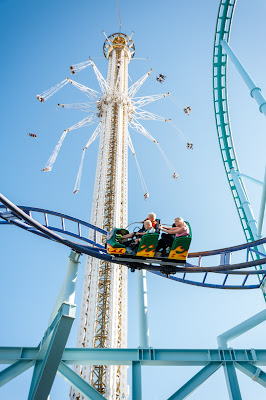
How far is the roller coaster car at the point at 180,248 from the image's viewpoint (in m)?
5.84

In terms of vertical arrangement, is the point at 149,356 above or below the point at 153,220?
below

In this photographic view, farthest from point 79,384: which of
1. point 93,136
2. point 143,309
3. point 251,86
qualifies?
point 93,136

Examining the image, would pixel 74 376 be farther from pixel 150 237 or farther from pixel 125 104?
pixel 125 104

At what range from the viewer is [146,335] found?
5773 mm

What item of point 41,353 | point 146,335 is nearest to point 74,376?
point 41,353

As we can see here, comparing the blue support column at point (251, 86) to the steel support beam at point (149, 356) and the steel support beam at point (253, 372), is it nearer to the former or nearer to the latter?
the steel support beam at point (149, 356)

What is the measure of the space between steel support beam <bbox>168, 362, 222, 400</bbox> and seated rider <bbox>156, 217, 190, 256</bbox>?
1826 mm

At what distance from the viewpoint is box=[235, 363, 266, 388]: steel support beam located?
5043mm

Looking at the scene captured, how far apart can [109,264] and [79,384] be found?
9.74 m

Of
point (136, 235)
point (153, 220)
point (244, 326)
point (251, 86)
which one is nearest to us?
point (244, 326)

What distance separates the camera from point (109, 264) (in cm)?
1439

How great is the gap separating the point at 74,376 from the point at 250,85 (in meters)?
6.46

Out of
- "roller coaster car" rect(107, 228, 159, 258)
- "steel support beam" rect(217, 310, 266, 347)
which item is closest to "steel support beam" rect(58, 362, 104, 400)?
"roller coaster car" rect(107, 228, 159, 258)

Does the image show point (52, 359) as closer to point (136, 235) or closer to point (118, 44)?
point (136, 235)
